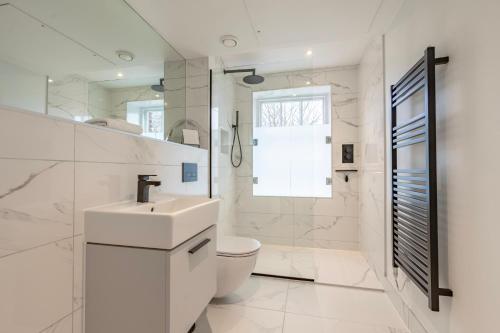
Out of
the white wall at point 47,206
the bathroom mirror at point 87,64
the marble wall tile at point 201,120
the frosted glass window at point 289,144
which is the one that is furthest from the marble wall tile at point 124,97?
the frosted glass window at point 289,144

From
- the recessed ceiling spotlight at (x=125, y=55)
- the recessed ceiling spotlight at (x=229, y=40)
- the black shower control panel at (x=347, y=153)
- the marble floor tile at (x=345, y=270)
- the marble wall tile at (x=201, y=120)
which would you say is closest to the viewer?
the recessed ceiling spotlight at (x=125, y=55)

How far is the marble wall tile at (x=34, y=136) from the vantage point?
804mm

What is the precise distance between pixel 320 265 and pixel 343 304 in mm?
702

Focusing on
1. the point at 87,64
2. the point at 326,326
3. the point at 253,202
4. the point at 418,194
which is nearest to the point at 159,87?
the point at 87,64

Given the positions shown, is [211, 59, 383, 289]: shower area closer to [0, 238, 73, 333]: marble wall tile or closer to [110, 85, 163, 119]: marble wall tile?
[110, 85, 163, 119]: marble wall tile

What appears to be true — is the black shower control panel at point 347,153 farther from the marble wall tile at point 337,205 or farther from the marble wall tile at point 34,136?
the marble wall tile at point 34,136

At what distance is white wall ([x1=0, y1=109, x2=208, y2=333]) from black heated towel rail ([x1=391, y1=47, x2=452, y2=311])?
63.4 inches

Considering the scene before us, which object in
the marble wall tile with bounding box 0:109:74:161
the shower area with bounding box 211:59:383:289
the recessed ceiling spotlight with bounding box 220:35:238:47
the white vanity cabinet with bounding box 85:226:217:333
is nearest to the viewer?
the marble wall tile with bounding box 0:109:74:161

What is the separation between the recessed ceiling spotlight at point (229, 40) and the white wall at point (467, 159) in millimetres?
1340

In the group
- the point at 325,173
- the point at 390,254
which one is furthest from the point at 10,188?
the point at 325,173

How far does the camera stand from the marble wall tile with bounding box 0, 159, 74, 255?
0.81 metres

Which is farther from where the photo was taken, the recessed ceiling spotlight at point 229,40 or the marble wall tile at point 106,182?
the recessed ceiling spotlight at point 229,40

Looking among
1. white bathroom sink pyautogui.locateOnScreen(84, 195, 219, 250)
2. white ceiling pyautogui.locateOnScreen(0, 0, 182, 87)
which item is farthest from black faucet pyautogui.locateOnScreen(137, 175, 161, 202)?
white ceiling pyautogui.locateOnScreen(0, 0, 182, 87)

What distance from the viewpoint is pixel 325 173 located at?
9.77ft
